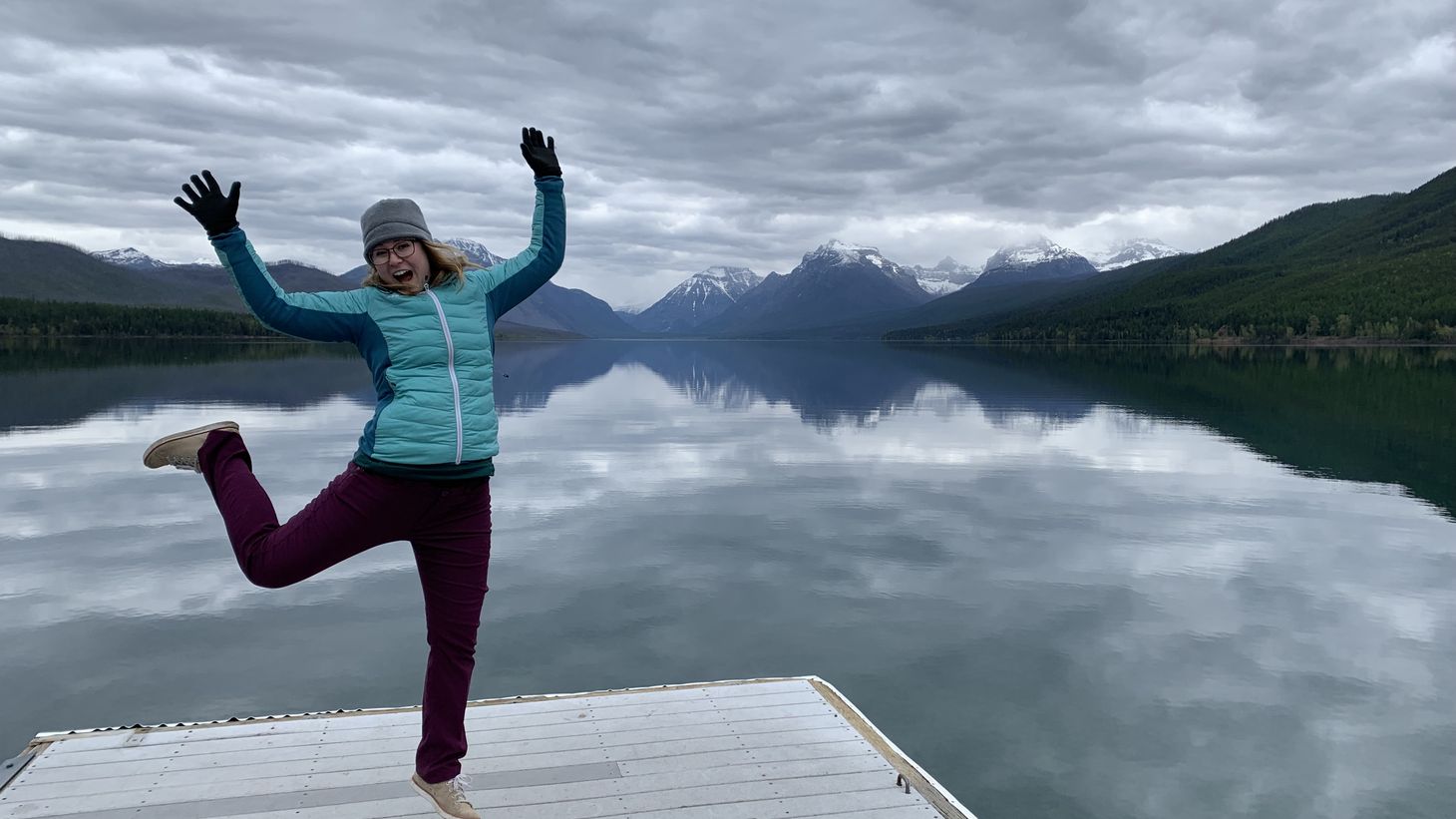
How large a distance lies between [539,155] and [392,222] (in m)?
1.11

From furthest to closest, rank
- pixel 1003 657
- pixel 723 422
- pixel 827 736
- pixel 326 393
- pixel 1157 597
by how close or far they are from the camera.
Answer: pixel 326 393, pixel 723 422, pixel 1157 597, pixel 1003 657, pixel 827 736

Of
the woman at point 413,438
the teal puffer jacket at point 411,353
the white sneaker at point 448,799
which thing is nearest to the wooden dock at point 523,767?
the white sneaker at point 448,799

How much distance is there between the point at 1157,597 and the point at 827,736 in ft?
28.8

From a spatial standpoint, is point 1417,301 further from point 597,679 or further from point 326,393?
Result: point 597,679

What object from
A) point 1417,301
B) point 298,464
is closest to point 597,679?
point 298,464

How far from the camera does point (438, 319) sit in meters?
5.22

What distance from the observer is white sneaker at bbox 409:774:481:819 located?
5641mm

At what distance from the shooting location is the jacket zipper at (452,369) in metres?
5.17

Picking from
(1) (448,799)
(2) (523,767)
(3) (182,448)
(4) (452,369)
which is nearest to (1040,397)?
(2) (523,767)

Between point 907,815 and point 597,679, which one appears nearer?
point 907,815

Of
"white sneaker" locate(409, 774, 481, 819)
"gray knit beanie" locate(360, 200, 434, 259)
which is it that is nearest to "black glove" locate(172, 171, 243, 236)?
"gray knit beanie" locate(360, 200, 434, 259)

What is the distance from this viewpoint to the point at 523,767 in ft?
21.9

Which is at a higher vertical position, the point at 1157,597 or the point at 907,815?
the point at 907,815

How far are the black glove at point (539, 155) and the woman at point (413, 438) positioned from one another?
652mm
